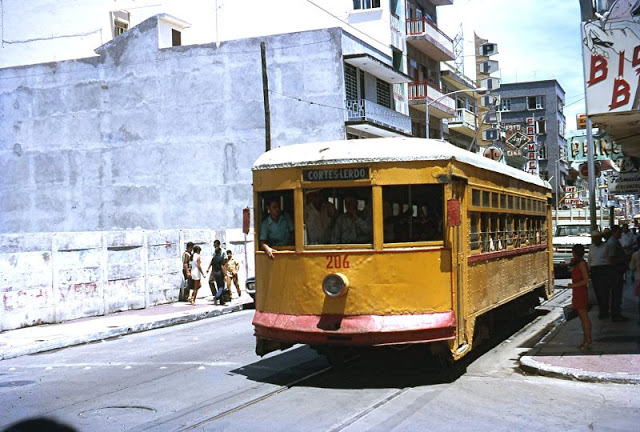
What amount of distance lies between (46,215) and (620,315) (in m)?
29.1

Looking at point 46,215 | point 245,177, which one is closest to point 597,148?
point 245,177

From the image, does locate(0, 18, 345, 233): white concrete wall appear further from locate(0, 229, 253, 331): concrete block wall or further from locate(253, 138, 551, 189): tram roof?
locate(253, 138, 551, 189): tram roof

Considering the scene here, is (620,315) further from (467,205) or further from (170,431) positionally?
(170,431)

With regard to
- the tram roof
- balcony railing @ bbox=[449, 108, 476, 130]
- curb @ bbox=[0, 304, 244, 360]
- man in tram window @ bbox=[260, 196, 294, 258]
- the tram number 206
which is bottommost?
curb @ bbox=[0, 304, 244, 360]

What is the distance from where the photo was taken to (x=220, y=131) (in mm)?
36188

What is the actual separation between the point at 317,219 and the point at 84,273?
1133 centimetres

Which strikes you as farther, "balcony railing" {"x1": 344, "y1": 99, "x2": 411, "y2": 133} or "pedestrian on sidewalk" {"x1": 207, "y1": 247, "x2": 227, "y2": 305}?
"balcony railing" {"x1": 344, "y1": 99, "x2": 411, "y2": 133}

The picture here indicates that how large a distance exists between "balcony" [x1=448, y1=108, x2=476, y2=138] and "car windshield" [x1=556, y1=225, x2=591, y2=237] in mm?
22525

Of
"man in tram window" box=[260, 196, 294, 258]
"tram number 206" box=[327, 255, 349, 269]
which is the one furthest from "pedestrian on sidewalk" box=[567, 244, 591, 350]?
"man in tram window" box=[260, 196, 294, 258]

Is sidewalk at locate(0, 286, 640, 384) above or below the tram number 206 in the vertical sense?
below

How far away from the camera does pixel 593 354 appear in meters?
11.8

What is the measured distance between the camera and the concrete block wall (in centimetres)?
1784

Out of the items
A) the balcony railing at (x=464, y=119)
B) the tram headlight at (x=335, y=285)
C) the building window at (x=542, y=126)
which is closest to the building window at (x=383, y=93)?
the balcony railing at (x=464, y=119)

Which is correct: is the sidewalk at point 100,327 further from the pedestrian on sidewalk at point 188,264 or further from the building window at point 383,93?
the building window at point 383,93
